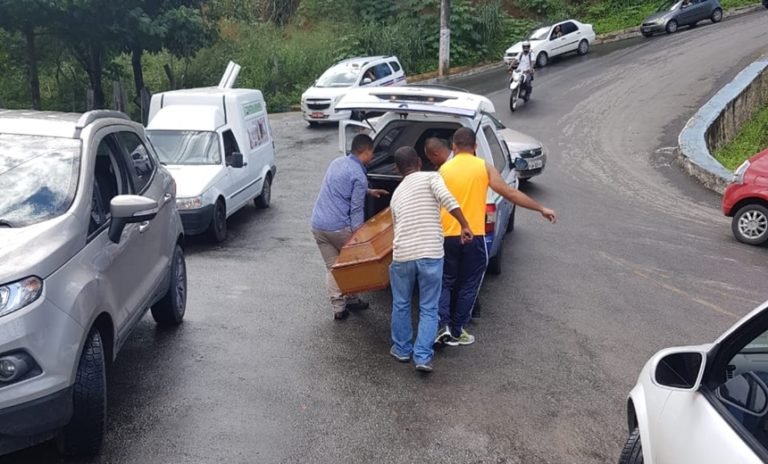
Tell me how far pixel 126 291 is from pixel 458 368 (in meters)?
2.65

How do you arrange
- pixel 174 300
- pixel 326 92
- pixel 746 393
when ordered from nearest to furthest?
pixel 746 393 < pixel 174 300 < pixel 326 92

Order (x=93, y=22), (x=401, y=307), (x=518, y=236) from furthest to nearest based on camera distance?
(x=93, y=22) → (x=518, y=236) → (x=401, y=307)

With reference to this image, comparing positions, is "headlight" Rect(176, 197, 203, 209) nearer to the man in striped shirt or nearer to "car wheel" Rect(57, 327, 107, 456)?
the man in striped shirt

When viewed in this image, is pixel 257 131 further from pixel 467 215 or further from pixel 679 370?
pixel 679 370

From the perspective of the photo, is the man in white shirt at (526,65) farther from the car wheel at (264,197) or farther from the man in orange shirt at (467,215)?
the man in orange shirt at (467,215)

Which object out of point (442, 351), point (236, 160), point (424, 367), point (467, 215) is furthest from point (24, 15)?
point (424, 367)

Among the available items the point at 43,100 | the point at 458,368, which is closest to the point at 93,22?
the point at 43,100

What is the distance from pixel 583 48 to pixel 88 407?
31.1m

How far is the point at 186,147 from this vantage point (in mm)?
12188

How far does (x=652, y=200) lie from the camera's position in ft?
46.1

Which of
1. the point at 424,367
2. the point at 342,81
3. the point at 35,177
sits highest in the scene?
the point at 35,177

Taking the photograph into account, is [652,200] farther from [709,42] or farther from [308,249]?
[709,42]

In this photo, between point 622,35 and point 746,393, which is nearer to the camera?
point 746,393

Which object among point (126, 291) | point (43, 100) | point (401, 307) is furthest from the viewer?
point (43, 100)
